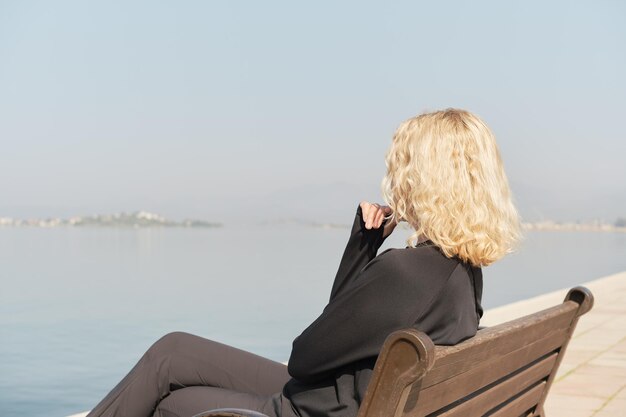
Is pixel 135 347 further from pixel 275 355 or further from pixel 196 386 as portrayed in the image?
pixel 196 386

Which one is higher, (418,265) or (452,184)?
(452,184)

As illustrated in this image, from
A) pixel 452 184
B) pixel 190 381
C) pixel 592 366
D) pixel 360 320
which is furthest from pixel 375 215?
pixel 592 366

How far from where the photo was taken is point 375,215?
2.62m

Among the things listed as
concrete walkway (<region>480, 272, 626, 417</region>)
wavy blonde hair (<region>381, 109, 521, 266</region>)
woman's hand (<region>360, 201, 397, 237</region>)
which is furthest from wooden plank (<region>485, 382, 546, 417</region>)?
concrete walkway (<region>480, 272, 626, 417</region>)

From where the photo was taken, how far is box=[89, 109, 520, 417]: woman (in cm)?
218

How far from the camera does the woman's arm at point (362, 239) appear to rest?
2602 millimetres

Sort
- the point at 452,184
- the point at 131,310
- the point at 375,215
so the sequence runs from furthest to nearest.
Result: the point at 131,310 → the point at 375,215 → the point at 452,184

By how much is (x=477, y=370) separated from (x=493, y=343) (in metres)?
0.07

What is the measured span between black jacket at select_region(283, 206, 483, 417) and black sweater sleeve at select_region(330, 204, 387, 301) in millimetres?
304

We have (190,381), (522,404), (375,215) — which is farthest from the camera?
(190,381)

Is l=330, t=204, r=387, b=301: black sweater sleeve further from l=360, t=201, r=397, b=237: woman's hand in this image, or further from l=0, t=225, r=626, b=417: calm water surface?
l=0, t=225, r=626, b=417: calm water surface

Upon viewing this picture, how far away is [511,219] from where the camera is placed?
245 cm

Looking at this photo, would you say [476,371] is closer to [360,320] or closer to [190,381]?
[360,320]

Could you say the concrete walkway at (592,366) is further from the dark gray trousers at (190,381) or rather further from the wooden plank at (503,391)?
the dark gray trousers at (190,381)
